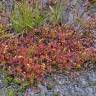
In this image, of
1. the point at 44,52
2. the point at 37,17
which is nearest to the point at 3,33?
the point at 37,17

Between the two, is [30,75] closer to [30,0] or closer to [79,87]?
[79,87]

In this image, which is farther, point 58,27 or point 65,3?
point 65,3

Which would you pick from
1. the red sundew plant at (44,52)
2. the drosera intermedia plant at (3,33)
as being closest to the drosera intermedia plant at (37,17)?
the red sundew plant at (44,52)

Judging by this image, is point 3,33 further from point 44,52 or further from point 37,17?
point 44,52

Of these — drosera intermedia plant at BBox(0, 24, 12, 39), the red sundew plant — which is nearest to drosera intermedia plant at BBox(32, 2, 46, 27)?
the red sundew plant

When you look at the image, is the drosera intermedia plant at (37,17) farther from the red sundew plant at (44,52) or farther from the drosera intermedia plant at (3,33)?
the drosera intermedia plant at (3,33)

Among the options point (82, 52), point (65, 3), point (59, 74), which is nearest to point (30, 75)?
point (59, 74)

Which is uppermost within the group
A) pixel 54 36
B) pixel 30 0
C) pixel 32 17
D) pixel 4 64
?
pixel 30 0

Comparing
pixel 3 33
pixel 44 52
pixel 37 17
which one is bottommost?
pixel 44 52
